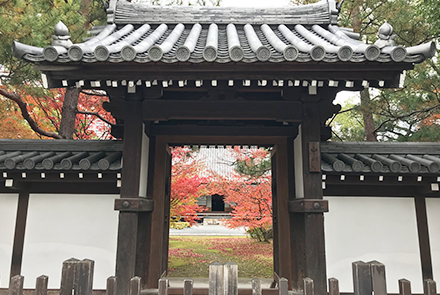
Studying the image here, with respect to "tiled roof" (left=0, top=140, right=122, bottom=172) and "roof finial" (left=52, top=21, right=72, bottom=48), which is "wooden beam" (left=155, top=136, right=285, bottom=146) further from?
"roof finial" (left=52, top=21, right=72, bottom=48)

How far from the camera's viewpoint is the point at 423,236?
15.5ft

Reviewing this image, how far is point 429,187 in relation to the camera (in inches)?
182

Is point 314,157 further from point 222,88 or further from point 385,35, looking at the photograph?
point 385,35

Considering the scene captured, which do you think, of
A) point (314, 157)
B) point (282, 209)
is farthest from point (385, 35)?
point (282, 209)

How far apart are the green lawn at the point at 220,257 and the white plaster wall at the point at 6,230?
13.9 ft

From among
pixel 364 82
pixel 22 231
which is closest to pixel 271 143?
pixel 364 82

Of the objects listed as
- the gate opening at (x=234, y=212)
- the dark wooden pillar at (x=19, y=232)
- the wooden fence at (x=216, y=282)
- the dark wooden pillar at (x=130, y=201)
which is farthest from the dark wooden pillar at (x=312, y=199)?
the dark wooden pillar at (x=19, y=232)

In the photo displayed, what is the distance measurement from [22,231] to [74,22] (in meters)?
4.35

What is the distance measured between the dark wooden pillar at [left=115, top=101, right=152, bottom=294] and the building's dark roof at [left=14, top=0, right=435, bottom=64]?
1.07 metres

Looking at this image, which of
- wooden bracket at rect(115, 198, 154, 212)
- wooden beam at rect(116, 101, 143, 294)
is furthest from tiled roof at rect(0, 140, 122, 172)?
wooden bracket at rect(115, 198, 154, 212)

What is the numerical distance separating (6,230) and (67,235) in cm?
100

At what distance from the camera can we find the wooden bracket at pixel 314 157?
422cm

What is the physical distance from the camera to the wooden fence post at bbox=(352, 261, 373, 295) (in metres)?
1.92

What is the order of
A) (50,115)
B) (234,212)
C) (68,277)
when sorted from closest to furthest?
1. (68,277)
2. (50,115)
3. (234,212)
